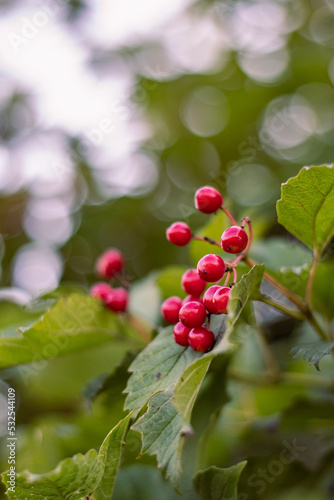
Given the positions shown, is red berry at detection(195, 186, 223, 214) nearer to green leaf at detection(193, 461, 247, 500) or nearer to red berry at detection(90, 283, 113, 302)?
red berry at detection(90, 283, 113, 302)

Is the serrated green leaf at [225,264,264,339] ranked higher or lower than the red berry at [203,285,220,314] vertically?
higher

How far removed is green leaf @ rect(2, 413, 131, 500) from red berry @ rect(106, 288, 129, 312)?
50 cm

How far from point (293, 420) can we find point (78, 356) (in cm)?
96

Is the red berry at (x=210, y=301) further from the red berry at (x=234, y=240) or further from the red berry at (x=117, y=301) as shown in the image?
the red berry at (x=117, y=301)

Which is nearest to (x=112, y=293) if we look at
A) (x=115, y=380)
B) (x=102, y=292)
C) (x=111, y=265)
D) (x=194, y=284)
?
(x=102, y=292)

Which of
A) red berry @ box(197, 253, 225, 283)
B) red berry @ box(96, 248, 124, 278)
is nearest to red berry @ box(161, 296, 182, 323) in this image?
red berry @ box(197, 253, 225, 283)

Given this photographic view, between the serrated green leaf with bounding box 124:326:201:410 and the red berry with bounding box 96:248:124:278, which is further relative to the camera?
the red berry with bounding box 96:248:124:278

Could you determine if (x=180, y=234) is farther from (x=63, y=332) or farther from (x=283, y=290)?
(x=63, y=332)

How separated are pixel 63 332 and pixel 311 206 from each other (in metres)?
0.69

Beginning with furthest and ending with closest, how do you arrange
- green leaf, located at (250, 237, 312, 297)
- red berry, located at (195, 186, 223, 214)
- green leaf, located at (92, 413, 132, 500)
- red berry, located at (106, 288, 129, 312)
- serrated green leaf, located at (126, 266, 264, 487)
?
1. green leaf, located at (250, 237, 312, 297)
2. red berry, located at (106, 288, 129, 312)
3. red berry, located at (195, 186, 223, 214)
4. green leaf, located at (92, 413, 132, 500)
5. serrated green leaf, located at (126, 266, 264, 487)

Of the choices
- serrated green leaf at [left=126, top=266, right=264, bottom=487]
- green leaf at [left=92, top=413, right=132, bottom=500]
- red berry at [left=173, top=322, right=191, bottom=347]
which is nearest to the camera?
serrated green leaf at [left=126, top=266, right=264, bottom=487]

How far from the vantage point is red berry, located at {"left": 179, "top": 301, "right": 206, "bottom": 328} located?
0.92 meters

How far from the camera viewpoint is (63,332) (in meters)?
1.20

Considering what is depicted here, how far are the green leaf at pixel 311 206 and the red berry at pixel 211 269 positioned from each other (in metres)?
0.20
